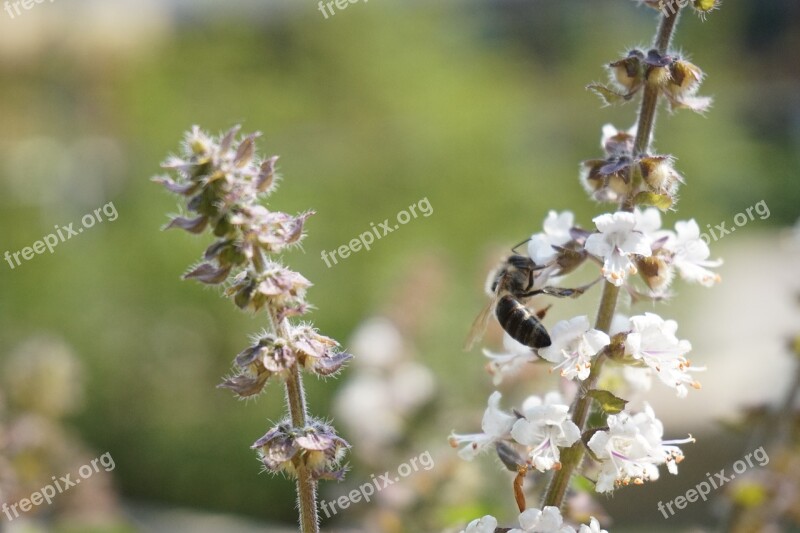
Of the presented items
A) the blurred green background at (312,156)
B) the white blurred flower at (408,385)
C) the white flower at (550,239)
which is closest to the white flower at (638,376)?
the white flower at (550,239)

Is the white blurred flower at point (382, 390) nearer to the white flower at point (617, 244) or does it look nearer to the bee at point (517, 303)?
the bee at point (517, 303)

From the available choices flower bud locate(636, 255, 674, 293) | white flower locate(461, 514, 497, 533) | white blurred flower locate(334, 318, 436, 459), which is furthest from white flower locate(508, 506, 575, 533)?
white blurred flower locate(334, 318, 436, 459)

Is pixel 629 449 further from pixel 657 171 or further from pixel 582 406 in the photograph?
pixel 657 171

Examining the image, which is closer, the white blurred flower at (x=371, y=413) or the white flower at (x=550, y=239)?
the white flower at (x=550, y=239)

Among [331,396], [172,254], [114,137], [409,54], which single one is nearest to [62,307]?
[172,254]

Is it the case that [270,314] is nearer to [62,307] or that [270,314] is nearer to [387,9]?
[62,307]

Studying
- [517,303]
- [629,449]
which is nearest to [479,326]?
[517,303]
